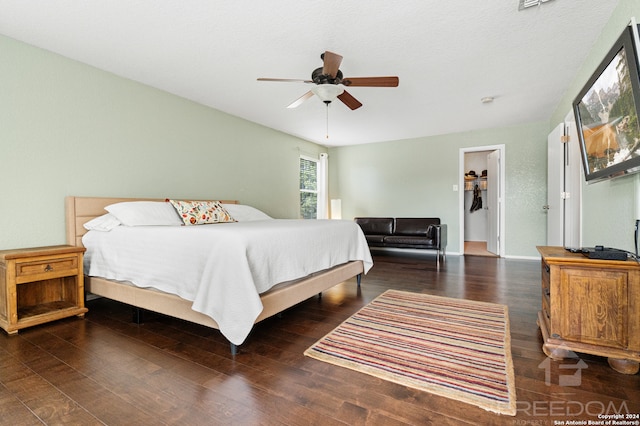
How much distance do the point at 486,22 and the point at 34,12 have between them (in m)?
Answer: 3.48

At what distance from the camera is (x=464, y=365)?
179 centimetres

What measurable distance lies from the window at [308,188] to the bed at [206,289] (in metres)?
3.32

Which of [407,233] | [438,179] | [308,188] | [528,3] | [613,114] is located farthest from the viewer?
[308,188]

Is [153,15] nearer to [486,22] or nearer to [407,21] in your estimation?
[407,21]

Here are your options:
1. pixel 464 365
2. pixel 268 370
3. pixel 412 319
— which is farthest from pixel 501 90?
pixel 268 370

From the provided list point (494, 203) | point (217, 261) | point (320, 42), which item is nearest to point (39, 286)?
point (217, 261)

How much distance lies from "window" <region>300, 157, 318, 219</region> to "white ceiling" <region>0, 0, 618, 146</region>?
2628 millimetres

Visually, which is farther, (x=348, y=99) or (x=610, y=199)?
(x=348, y=99)

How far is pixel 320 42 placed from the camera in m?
2.71

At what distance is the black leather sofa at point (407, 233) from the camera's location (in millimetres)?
5223

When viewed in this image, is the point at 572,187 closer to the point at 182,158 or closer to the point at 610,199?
the point at 610,199

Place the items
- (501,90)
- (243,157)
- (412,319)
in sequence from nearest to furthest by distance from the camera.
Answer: (412,319)
(501,90)
(243,157)

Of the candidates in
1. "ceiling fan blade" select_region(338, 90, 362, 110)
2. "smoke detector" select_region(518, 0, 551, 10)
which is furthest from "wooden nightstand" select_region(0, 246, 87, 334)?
"smoke detector" select_region(518, 0, 551, 10)

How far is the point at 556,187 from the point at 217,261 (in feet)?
14.3
